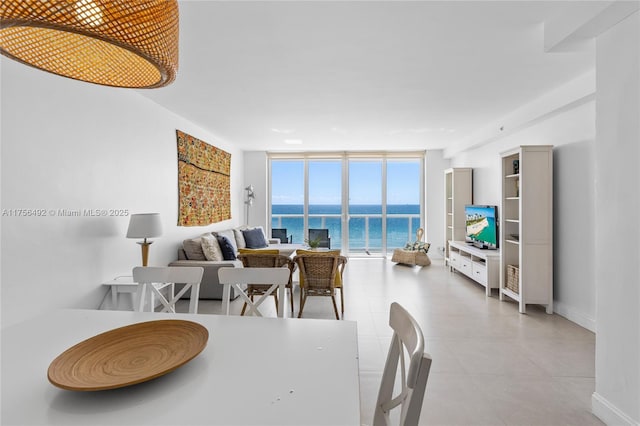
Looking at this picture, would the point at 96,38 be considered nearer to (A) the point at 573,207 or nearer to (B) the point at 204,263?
(B) the point at 204,263

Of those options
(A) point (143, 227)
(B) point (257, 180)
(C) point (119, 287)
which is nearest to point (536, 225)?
(A) point (143, 227)

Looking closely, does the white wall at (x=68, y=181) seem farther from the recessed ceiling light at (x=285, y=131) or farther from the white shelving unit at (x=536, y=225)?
the white shelving unit at (x=536, y=225)

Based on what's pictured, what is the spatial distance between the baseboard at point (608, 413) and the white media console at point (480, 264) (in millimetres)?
2525

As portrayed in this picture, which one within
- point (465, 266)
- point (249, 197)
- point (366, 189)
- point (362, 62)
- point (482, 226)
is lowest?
point (465, 266)

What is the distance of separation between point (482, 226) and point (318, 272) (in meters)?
3.14

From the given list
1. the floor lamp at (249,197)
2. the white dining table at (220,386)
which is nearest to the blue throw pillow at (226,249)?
the floor lamp at (249,197)

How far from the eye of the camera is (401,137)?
584cm

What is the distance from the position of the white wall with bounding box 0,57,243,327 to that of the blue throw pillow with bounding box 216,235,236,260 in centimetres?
94

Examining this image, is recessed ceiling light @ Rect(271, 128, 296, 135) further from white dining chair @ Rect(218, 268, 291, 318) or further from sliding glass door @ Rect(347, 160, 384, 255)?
white dining chair @ Rect(218, 268, 291, 318)

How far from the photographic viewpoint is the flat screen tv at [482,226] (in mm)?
4777

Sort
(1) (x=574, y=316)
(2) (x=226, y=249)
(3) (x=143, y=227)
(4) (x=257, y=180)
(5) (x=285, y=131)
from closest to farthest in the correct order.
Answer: (3) (x=143, y=227) → (1) (x=574, y=316) → (2) (x=226, y=249) → (5) (x=285, y=131) → (4) (x=257, y=180)

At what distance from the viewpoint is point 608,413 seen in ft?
5.94

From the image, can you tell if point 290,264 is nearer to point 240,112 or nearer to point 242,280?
point 242,280

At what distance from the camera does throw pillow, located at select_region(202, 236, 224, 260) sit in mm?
4242
